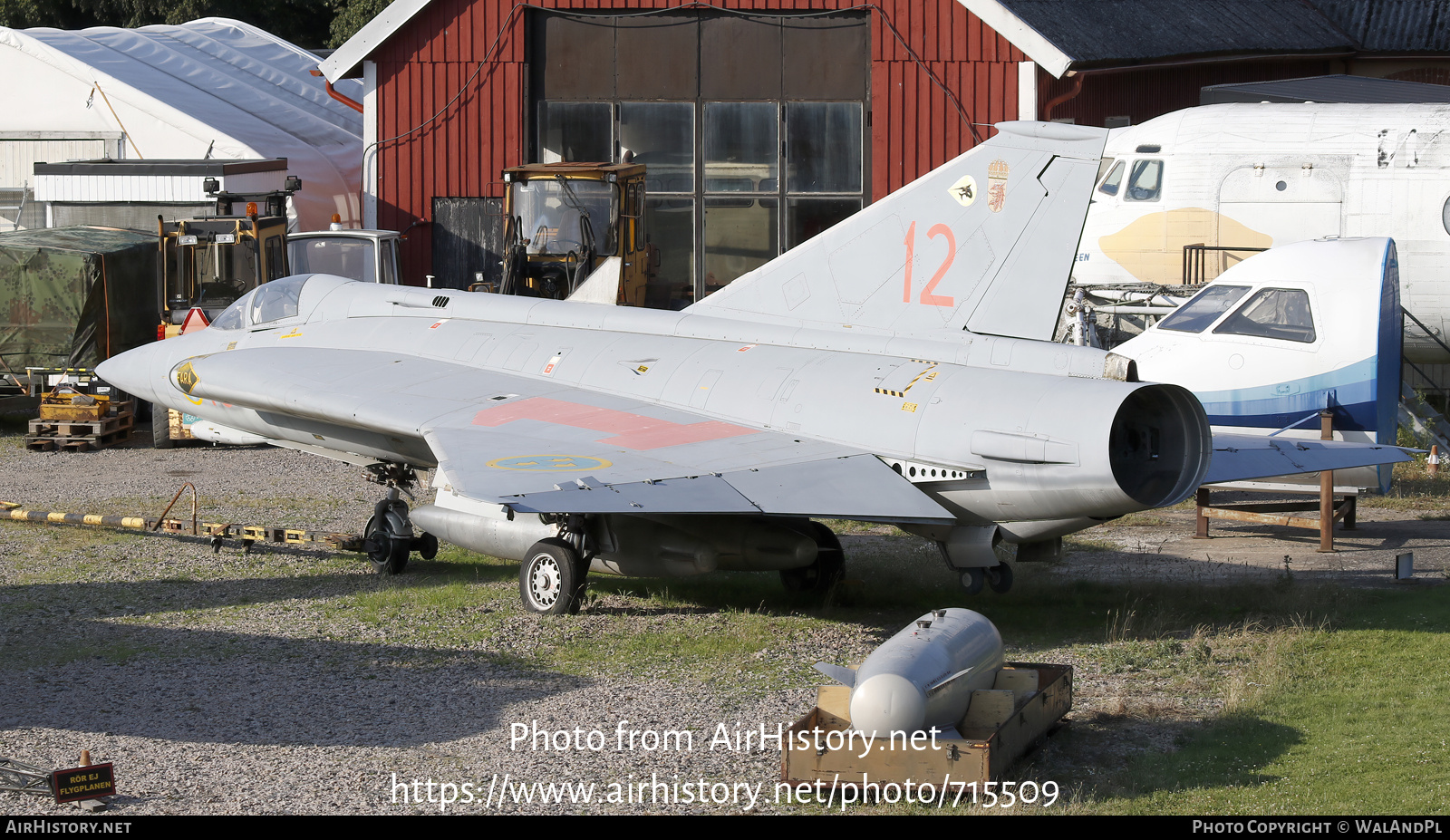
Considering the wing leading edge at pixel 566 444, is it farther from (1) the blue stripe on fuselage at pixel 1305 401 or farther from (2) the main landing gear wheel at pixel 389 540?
(1) the blue stripe on fuselage at pixel 1305 401

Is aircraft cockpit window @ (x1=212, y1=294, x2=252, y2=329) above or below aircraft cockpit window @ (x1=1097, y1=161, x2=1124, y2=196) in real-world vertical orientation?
below

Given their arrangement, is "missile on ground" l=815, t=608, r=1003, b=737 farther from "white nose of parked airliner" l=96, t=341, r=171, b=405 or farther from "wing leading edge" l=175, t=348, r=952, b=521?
"white nose of parked airliner" l=96, t=341, r=171, b=405

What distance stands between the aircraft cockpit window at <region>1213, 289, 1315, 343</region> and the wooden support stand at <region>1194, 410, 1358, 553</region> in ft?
3.14

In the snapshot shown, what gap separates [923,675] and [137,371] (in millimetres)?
10137

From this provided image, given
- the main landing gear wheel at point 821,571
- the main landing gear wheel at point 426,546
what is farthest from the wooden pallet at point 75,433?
the main landing gear wheel at point 821,571

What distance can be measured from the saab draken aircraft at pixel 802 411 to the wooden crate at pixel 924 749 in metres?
1.94

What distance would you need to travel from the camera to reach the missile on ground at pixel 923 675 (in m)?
7.32

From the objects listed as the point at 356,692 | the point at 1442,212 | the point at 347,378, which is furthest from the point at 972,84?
the point at 356,692

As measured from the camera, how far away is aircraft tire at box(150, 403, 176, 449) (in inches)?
795

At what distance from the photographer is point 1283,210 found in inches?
781

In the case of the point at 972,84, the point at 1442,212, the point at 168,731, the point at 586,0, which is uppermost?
the point at 586,0

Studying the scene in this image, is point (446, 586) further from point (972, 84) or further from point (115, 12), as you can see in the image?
point (115, 12)

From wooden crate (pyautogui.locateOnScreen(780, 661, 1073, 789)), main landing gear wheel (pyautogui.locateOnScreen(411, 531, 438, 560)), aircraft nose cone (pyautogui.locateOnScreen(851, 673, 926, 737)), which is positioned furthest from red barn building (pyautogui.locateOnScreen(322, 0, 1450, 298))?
aircraft nose cone (pyautogui.locateOnScreen(851, 673, 926, 737))

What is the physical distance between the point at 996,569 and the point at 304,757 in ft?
17.5
